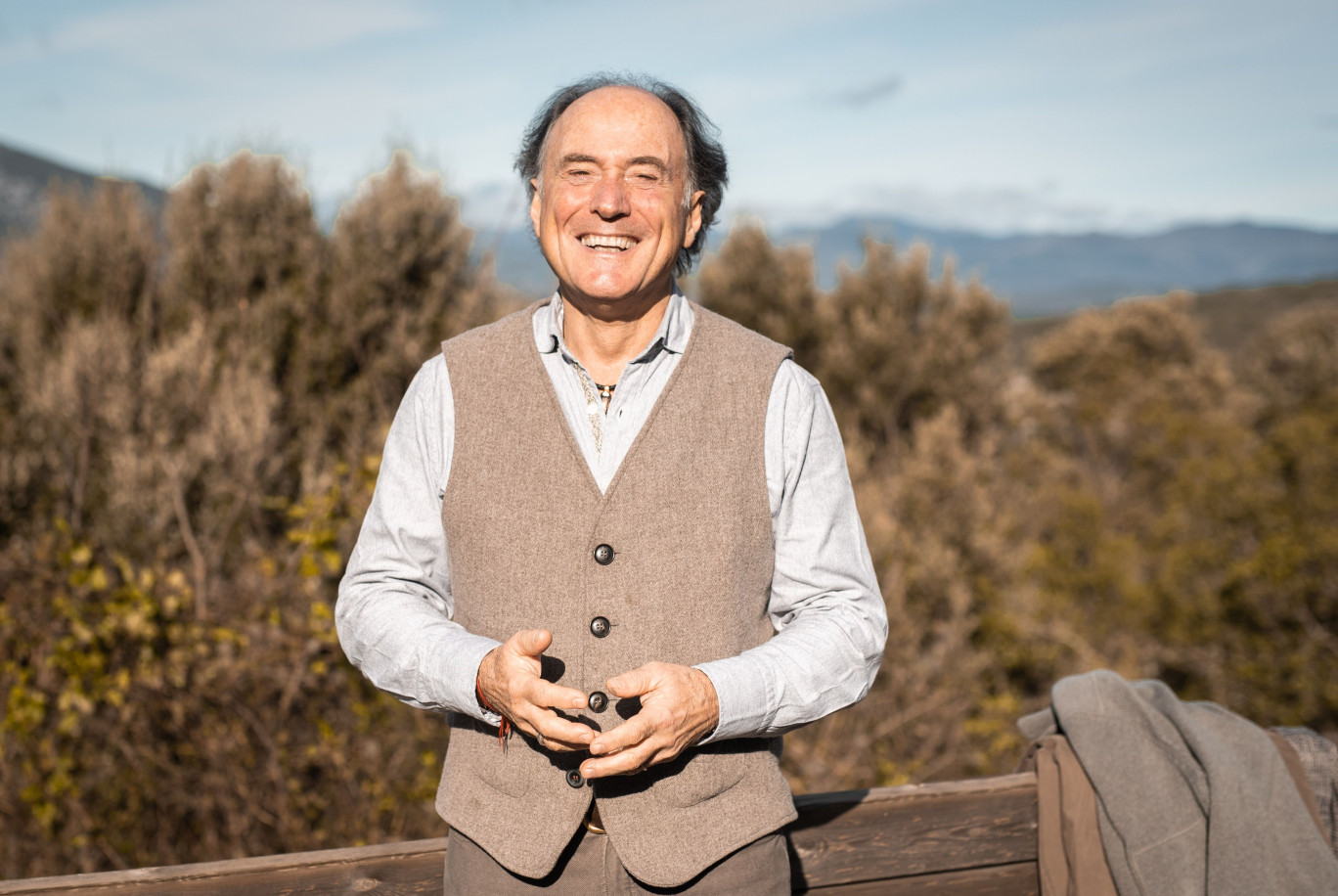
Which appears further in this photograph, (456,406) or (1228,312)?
(1228,312)

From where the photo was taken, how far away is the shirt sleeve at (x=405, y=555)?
1.27m

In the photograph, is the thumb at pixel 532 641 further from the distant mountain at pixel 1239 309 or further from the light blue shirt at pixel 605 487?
the distant mountain at pixel 1239 309

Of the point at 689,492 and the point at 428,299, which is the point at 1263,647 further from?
the point at 689,492

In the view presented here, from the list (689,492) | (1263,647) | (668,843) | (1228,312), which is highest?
(1228,312)

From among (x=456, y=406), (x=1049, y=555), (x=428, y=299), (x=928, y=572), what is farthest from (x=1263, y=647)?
(x=456, y=406)

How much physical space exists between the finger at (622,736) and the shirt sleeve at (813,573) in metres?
0.16

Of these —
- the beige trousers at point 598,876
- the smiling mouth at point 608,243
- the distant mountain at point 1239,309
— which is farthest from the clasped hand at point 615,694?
the distant mountain at point 1239,309

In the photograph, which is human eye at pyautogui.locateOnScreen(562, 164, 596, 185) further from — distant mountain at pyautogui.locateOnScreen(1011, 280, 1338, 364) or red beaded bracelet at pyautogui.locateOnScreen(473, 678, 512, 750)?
distant mountain at pyautogui.locateOnScreen(1011, 280, 1338, 364)

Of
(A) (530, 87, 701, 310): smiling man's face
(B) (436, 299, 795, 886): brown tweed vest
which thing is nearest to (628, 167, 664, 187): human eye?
(A) (530, 87, 701, 310): smiling man's face

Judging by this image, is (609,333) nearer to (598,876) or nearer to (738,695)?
(738,695)

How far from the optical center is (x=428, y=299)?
8266 millimetres

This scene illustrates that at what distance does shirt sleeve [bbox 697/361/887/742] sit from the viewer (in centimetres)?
124

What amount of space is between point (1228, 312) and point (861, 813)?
200 ft

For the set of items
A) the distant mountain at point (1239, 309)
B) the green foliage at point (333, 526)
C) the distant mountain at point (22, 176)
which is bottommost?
the green foliage at point (333, 526)
